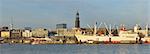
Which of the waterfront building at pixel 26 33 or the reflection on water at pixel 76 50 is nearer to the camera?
the reflection on water at pixel 76 50

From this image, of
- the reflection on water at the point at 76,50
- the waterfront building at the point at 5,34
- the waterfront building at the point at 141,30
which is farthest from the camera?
the waterfront building at the point at 5,34

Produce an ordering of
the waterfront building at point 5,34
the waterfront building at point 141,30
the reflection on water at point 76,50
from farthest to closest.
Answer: the waterfront building at point 5,34
the waterfront building at point 141,30
the reflection on water at point 76,50

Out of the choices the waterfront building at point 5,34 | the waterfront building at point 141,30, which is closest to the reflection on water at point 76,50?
the waterfront building at point 141,30

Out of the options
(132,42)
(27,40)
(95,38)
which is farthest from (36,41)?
(132,42)

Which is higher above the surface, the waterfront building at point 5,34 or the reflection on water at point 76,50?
the waterfront building at point 5,34

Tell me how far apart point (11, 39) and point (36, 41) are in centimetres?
2244

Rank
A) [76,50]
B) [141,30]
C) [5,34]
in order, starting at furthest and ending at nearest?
1. [5,34]
2. [141,30]
3. [76,50]

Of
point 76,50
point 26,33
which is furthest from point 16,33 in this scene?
point 76,50

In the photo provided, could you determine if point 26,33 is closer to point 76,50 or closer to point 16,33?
point 16,33

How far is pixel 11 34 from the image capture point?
187 m

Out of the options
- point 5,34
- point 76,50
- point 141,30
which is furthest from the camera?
point 5,34

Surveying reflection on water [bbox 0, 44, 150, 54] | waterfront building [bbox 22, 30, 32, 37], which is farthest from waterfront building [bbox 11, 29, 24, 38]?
reflection on water [bbox 0, 44, 150, 54]

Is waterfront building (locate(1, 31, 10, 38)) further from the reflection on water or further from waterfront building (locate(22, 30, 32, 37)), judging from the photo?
the reflection on water

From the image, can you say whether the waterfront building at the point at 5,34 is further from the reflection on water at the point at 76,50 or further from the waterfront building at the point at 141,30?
the reflection on water at the point at 76,50
